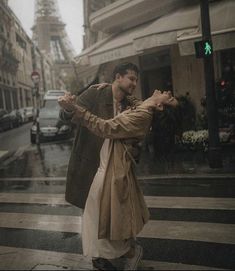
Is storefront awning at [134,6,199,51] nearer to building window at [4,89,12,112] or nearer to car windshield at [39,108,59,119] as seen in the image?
car windshield at [39,108,59,119]

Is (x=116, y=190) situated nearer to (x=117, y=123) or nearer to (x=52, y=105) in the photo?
(x=117, y=123)

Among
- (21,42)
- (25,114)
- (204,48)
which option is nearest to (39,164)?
(204,48)

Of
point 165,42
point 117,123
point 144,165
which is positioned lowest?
point 144,165

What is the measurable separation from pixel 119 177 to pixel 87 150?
0.46 metres

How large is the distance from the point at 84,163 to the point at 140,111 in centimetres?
68

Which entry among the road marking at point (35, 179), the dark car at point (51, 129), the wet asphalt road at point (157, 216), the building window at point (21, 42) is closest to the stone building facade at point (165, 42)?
the road marking at point (35, 179)

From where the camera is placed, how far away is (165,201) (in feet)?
21.5

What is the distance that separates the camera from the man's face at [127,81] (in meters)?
3.85

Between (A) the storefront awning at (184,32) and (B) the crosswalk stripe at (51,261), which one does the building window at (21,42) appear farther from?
(B) the crosswalk stripe at (51,261)

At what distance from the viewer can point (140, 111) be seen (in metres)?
3.66

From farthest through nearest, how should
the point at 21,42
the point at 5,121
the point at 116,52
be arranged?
the point at 21,42 → the point at 5,121 → the point at 116,52

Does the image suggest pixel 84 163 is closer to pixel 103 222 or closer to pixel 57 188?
pixel 103 222

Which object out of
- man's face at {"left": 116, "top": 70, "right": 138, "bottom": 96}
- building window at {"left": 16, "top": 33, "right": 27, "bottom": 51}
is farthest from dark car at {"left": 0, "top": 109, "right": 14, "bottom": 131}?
building window at {"left": 16, "top": 33, "right": 27, "bottom": 51}

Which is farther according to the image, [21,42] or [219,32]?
[21,42]
